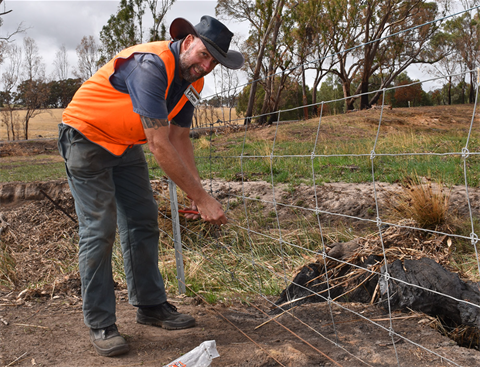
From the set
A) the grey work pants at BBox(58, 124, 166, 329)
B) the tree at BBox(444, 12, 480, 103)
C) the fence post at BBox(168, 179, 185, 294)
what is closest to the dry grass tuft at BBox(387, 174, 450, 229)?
the fence post at BBox(168, 179, 185, 294)

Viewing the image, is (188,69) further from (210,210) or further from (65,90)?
(65,90)

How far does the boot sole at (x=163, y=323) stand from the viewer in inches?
103

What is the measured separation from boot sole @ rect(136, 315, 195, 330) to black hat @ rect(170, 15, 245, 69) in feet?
5.25

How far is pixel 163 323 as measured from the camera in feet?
8.67

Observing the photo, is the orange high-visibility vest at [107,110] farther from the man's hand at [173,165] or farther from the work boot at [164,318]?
the work boot at [164,318]

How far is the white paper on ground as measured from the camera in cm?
202

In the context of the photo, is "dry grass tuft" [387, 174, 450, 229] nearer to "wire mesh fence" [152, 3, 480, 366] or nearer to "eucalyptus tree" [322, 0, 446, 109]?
"wire mesh fence" [152, 3, 480, 366]

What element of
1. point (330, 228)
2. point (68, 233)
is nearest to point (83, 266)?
point (330, 228)

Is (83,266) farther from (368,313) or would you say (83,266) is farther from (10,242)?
(10,242)

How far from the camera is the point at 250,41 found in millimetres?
26938

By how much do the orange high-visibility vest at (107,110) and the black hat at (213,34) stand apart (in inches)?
5.2

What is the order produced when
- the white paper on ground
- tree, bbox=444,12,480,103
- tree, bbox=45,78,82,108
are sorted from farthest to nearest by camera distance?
tree, bbox=45,78,82,108 → tree, bbox=444,12,480,103 → the white paper on ground

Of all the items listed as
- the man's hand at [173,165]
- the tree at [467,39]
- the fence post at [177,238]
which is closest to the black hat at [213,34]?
the man's hand at [173,165]

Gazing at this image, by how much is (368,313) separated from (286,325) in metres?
→ 0.53
